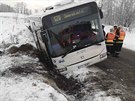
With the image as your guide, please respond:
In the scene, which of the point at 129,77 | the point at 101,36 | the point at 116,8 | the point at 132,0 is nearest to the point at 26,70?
the point at 101,36

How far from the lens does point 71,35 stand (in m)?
9.30

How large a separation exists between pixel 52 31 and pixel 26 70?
5.80 feet

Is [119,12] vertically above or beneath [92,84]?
beneath

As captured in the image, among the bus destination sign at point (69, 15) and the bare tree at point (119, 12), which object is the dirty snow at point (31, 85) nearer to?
the bus destination sign at point (69, 15)

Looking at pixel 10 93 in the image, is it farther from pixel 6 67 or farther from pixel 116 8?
A: pixel 116 8

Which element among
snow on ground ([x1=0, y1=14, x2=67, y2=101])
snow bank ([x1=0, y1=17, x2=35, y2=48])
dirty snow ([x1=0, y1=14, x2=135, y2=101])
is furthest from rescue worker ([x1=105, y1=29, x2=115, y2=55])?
snow bank ([x1=0, y1=17, x2=35, y2=48])

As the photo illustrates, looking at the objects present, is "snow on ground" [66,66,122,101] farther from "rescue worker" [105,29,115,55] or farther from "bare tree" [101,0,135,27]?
"bare tree" [101,0,135,27]

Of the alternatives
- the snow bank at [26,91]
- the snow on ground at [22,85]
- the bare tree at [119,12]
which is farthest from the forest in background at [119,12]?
the snow bank at [26,91]

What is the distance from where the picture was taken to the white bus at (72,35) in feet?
29.8

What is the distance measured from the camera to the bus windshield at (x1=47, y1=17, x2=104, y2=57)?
9148mm

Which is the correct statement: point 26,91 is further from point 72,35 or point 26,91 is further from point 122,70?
point 122,70

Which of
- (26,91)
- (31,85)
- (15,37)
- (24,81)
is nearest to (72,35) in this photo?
(24,81)

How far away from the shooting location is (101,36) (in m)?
9.67

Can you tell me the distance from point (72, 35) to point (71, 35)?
40 mm
